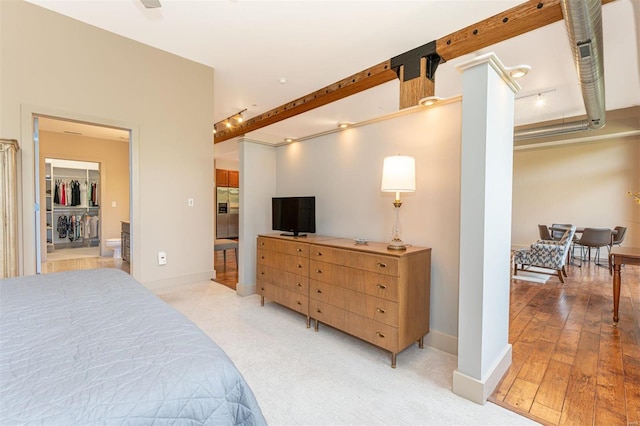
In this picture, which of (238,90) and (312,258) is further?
(238,90)

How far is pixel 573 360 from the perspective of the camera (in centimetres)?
230

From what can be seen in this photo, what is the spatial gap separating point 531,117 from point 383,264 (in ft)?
20.0

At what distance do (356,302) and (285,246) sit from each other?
1.08m

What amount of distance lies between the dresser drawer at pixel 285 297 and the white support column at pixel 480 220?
1.52 metres

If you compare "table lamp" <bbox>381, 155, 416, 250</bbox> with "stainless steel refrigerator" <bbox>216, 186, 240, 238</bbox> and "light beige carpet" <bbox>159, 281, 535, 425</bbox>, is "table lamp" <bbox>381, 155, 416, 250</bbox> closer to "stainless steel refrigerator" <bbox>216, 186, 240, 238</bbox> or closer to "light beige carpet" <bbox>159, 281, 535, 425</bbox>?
"light beige carpet" <bbox>159, 281, 535, 425</bbox>

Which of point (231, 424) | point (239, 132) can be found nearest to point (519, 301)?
point (231, 424)

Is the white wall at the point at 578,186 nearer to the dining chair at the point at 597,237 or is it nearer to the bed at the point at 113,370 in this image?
the dining chair at the point at 597,237

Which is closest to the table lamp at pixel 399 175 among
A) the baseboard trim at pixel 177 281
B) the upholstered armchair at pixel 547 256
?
the baseboard trim at pixel 177 281

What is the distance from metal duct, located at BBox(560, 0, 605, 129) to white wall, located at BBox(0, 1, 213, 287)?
419 cm

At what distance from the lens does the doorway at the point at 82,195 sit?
5719mm

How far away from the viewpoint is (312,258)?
9.38 feet

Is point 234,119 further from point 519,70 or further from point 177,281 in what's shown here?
point 519,70

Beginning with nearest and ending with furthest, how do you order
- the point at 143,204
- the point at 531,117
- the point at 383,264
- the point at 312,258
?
the point at 383,264 < the point at 312,258 < the point at 143,204 < the point at 531,117

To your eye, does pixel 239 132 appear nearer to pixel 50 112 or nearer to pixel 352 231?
pixel 50 112
